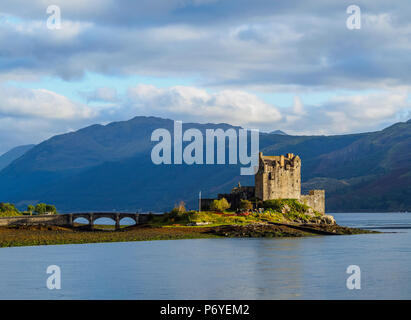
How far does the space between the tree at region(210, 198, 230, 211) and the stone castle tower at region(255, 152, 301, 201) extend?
673 centimetres

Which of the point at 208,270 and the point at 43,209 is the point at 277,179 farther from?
the point at 208,270

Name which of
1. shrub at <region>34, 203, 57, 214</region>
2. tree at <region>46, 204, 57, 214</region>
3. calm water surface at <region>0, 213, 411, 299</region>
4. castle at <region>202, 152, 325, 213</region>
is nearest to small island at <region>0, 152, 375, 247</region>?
castle at <region>202, 152, 325, 213</region>

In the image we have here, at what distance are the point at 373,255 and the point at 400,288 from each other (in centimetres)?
3103

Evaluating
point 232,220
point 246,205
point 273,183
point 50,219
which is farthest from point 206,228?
point 50,219

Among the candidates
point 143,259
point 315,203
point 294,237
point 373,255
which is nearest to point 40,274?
point 143,259

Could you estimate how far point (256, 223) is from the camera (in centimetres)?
13712

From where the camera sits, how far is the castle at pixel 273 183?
149375 mm

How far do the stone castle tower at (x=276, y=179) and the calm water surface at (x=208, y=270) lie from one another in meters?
32.4

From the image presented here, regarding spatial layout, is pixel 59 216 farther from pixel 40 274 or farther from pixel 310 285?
pixel 310 285

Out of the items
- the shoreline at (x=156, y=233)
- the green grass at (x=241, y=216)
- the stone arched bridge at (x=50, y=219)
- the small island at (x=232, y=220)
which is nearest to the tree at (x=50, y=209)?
the small island at (x=232, y=220)

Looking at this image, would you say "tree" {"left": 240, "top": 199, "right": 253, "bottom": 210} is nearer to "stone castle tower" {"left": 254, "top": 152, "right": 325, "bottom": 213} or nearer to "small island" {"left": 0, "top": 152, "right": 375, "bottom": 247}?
"small island" {"left": 0, "top": 152, "right": 375, "bottom": 247}

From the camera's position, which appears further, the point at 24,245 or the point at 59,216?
the point at 59,216

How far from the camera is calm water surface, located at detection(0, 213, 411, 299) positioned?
63656mm

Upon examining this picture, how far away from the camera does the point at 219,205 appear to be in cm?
14725
